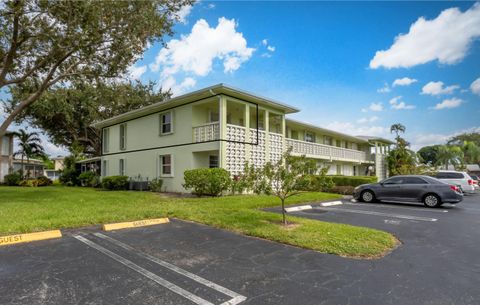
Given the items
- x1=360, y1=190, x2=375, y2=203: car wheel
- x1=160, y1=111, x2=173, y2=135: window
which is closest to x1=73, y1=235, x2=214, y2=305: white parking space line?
x1=160, y1=111, x2=173, y2=135: window

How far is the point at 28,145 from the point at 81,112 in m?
8.39

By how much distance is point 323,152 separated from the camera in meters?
25.4

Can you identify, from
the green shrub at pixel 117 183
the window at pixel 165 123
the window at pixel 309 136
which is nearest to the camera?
the window at pixel 165 123

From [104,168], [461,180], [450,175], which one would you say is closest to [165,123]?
[104,168]

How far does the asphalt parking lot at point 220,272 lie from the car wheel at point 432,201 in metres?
6.80

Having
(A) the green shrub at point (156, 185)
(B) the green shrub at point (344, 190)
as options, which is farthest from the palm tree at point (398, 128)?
(A) the green shrub at point (156, 185)

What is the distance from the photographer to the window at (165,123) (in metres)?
18.0

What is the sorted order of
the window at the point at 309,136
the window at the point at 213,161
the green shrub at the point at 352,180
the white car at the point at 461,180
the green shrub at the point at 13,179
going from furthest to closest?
the window at the point at 309,136 < the green shrub at the point at 13,179 < the green shrub at the point at 352,180 < the white car at the point at 461,180 < the window at the point at 213,161

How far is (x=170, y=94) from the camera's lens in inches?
1334

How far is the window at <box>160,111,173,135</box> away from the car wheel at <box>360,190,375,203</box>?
1233cm

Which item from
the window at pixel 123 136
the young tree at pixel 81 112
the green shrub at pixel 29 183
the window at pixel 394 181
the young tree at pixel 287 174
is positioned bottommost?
the green shrub at pixel 29 183

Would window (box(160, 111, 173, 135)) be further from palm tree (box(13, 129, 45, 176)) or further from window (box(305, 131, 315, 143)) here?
palm tree (box(13, 129, 45, 176))

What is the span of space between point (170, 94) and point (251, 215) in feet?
92.3

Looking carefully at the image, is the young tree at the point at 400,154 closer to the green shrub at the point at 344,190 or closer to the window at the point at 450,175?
the window at the point at 450,175
